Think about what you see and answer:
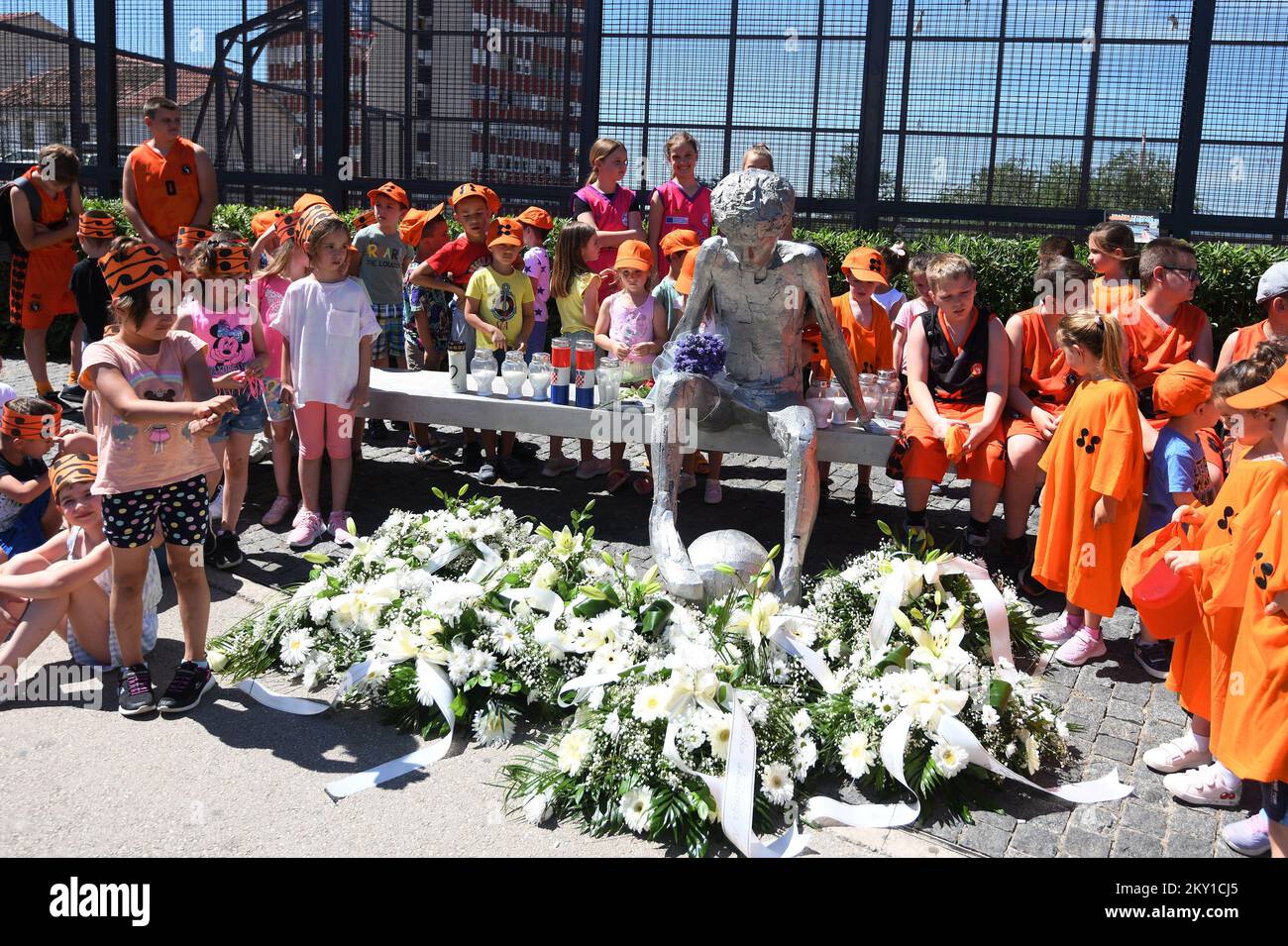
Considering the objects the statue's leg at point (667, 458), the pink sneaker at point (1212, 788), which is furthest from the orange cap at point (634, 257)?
the pink sneaker at point (1212, 788)

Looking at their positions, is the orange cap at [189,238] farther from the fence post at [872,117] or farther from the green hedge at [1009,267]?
the fence post at [872,117]

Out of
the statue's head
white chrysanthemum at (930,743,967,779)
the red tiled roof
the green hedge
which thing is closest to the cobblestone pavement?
white chrysanthemum at (930,743,967,779)

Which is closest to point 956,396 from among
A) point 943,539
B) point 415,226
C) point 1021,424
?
point 1021,424

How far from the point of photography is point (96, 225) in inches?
310

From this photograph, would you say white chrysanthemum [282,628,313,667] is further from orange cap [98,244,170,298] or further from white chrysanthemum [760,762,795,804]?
white chrysanthemum [760,762,795,804]

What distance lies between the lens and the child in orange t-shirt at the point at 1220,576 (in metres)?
3.21

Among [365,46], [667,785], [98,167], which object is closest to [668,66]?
[365,46]

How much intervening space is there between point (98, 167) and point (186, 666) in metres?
10.9

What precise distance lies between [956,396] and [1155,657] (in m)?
1.71

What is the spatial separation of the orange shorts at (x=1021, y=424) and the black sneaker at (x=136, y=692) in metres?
4.01

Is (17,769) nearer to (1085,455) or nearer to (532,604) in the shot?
(532,604)

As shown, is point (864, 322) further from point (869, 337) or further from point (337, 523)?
point (337, 523)

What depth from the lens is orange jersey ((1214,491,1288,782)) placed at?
9.84ft

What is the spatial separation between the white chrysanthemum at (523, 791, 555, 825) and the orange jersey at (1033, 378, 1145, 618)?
2.41 m
